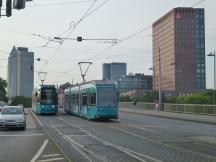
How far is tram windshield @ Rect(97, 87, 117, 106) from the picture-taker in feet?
140

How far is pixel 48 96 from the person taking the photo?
2261 inches

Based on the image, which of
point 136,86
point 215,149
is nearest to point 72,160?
point 215,149

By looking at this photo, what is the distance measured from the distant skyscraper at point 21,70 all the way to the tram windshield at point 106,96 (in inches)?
1441

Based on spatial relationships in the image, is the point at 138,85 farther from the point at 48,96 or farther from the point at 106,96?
the point at 106,96

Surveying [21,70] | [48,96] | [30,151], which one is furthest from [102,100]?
[21,70]

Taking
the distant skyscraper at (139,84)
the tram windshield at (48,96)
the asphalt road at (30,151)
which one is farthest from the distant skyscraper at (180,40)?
the distant skyscraper at (139,84)

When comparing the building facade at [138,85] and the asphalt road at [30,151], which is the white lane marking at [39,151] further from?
the building facade at [138,85]

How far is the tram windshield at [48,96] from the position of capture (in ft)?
188

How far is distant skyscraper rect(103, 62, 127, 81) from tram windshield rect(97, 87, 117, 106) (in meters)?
104

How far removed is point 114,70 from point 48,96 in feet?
317

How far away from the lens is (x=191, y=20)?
202 feet

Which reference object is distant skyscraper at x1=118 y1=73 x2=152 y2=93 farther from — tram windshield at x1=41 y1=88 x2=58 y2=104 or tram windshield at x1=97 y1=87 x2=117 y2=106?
tram windshield at x1=97 y1=87 x2=117 y2=106

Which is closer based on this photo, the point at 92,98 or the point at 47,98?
the point at 92,98

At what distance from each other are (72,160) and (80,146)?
5.03 m
